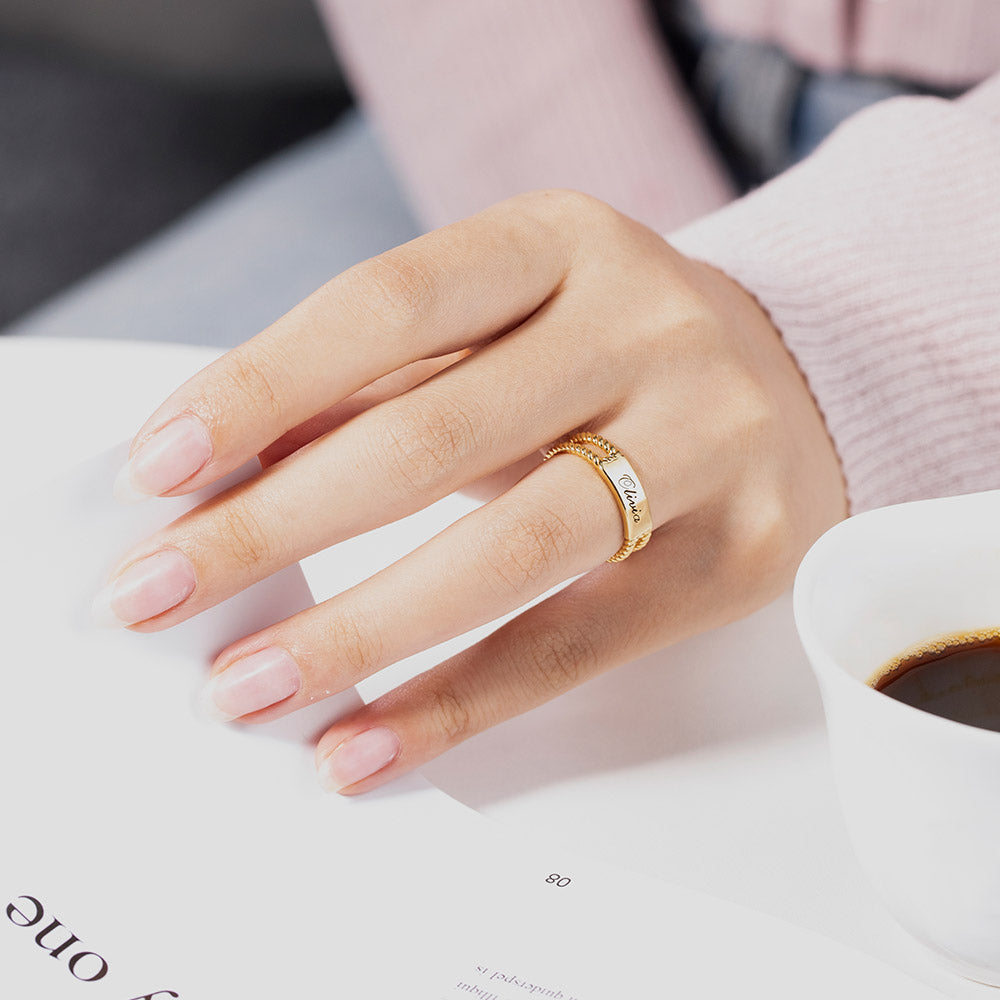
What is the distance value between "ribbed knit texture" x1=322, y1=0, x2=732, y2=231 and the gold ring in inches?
20.7

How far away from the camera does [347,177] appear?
0.99 meters

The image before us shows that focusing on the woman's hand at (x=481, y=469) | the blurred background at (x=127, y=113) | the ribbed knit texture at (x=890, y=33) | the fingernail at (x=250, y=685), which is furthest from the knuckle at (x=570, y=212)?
the blurred background at (x=127, y=113)

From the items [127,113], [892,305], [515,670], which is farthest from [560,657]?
[127,113]

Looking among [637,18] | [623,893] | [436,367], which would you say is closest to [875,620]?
[623,893]

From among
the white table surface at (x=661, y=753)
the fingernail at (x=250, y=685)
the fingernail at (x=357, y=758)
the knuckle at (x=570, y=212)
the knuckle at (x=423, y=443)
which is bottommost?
the white table surface at (x=661, y=753)

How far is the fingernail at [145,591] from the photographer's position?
1.12 feet

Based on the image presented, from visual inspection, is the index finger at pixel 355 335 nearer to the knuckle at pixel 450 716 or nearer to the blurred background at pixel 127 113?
the knuckle at pixel 450 716

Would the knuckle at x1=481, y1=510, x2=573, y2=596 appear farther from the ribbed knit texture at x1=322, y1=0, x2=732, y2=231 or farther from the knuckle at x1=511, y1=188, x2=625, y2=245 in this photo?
the ribbed knit texture at x1=322, y1=0, x2=732, y2=231

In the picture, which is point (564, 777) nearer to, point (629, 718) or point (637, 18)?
point (629, 718)

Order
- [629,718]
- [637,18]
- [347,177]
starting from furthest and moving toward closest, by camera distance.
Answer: [347,177] → [637,18] → [629,718]

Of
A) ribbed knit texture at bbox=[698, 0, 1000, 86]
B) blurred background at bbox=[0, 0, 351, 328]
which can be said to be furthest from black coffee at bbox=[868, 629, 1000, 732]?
blurred background at bbox=[0, 0, 351, 328]

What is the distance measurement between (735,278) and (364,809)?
1.04 feet

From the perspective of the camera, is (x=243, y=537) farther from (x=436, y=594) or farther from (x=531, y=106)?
(x=531, y=106)

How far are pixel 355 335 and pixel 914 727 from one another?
0.23 metres
